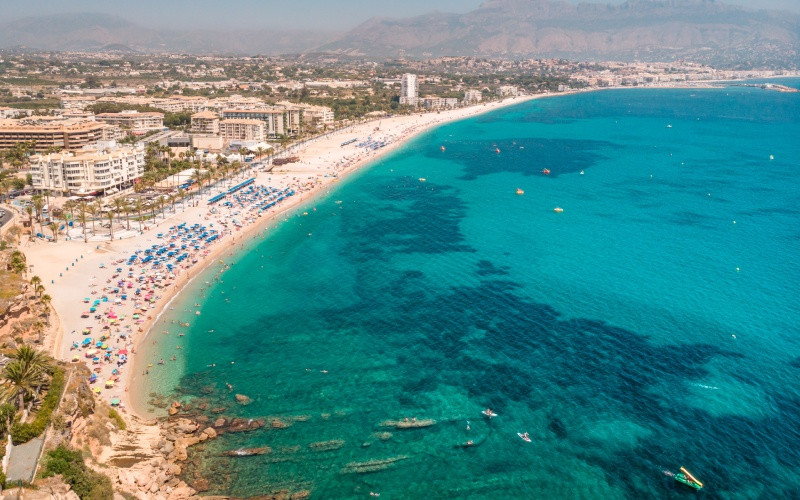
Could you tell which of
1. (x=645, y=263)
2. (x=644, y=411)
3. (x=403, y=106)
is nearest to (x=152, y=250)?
(x=644, y=411)

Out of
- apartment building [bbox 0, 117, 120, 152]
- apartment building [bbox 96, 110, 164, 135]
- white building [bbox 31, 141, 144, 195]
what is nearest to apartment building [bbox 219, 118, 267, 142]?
apartment building [bbox 96, 110, 164, 135]

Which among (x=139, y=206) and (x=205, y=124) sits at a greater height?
(x=205, y=124)

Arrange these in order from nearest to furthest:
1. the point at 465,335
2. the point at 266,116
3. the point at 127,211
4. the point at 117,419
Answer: the point at 117,419 < the point at 465,335 < the point at 127,211 < the point at 266,116

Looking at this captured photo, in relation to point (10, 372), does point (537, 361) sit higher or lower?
lower

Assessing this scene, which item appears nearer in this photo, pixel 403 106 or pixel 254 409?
pixel 254 409

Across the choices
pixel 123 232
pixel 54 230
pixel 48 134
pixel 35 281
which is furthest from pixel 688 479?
pixel 48 134

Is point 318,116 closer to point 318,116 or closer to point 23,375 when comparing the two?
point 318,116

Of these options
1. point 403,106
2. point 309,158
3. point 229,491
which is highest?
point 403,106

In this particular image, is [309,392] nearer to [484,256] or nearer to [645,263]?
[484,256]
